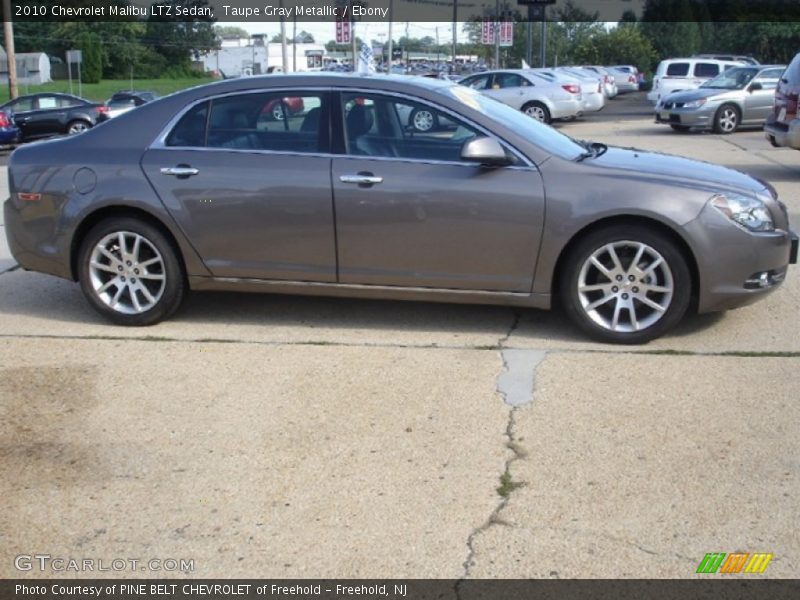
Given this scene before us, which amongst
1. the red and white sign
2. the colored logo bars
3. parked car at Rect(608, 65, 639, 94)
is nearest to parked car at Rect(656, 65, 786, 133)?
the red and white sign

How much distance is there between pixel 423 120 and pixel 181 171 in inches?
61.1

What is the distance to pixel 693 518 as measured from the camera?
3730 mm

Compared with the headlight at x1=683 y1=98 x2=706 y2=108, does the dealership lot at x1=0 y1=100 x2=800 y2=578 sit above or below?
below

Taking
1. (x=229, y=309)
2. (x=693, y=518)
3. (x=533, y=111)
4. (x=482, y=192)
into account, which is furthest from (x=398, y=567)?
(x=533, y=111)

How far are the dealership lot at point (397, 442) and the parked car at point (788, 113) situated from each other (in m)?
7.11

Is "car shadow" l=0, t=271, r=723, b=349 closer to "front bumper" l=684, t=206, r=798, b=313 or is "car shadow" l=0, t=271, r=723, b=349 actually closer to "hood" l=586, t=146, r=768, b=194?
"front bumper" l=684, t=206, r=798, b=313

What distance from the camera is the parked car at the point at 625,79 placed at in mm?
51406

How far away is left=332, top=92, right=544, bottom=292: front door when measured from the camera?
573 centimetres

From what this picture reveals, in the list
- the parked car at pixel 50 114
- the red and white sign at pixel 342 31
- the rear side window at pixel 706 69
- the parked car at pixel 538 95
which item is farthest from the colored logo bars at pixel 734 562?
the red and white sign at pixel 342 31

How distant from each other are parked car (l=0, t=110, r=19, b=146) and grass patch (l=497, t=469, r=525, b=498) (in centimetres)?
2402

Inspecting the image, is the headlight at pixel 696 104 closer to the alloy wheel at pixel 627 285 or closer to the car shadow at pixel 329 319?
the car shadow at pixel 329 319

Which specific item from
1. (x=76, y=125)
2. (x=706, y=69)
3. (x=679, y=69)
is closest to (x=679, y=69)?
(x=679, y=69)
